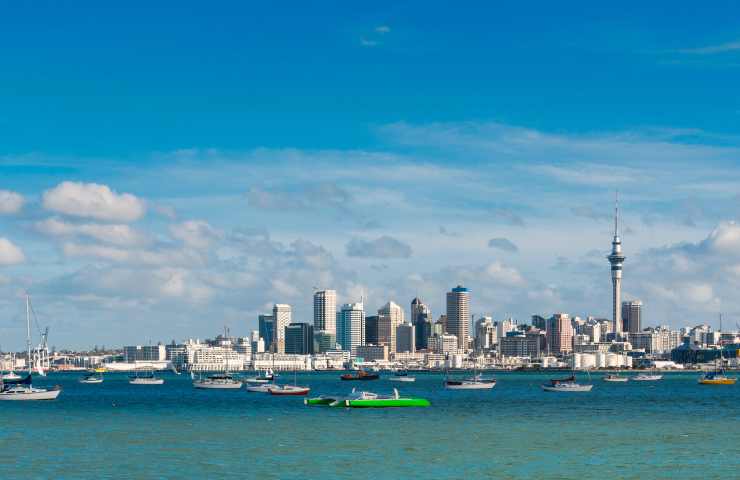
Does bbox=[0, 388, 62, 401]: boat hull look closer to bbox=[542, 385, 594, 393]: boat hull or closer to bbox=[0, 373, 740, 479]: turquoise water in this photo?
bbox=[0, 373, 740, 479]: turquoise water

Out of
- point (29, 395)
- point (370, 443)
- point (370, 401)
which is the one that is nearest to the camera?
point (370, 443)

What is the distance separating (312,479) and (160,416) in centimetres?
6075

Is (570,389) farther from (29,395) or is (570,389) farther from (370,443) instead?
(370,443)

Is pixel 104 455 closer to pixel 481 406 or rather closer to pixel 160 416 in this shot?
pixel 160 416

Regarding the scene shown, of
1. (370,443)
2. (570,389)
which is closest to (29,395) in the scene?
(370,443)

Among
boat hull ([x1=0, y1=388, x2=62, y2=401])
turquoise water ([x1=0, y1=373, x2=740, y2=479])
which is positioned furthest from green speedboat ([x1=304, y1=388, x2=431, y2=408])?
boat hull ([x1=0, y1=388, x2=62, y2=401])

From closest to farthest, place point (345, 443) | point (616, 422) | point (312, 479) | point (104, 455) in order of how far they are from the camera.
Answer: point (312, 479) → point (104, 455) → point (345, 443) → point (616, 422)

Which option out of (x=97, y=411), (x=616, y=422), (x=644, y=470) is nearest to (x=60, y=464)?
(x=644, y=470)

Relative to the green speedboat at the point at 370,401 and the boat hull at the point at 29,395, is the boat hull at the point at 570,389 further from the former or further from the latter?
the boat hull at the point at 29,395

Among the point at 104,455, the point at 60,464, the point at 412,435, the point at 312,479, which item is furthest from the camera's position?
the point at 412,435

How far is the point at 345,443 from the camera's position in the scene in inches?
3221

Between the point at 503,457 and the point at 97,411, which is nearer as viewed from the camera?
the point at 503,457

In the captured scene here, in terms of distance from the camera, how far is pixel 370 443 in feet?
268

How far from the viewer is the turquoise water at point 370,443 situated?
65.5 meters
